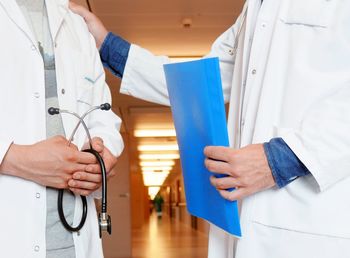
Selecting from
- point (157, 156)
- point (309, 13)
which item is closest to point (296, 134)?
point (309, 13)

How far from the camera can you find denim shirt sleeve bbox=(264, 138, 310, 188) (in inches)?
40.3

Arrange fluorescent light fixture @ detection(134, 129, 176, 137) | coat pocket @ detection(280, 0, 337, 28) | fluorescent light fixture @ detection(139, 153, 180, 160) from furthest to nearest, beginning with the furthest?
fluorescent light fixture @ detection(139, 153, 180, 160)
fluorescent light fixture @ detection(134, 129, 176, 137)
coat pocket @ detection(280, 0, 337, 28)

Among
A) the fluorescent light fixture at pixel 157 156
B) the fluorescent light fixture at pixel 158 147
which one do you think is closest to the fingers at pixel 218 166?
the fluorescent light fixture at pixel 158 147

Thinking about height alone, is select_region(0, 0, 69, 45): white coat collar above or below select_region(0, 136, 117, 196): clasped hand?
above

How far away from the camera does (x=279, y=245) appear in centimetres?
109

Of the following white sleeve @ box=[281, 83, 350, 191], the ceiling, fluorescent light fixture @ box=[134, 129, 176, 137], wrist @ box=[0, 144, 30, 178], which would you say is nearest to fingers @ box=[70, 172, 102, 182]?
wrist @ box=[0, 144, 30, 178]

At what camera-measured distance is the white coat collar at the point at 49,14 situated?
1.21 metres

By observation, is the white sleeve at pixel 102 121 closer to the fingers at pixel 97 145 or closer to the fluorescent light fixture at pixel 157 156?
the fingers at pixel 97 145

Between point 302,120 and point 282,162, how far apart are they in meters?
0.12

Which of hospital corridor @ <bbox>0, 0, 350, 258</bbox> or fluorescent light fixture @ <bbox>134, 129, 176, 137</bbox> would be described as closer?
hospital corridor @ <bbox>0, 0, 350, 258</bbox>

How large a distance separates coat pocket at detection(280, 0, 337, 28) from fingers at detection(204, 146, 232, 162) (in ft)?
1.21

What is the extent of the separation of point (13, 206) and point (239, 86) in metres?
0.68

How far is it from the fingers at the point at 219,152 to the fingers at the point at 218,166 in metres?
0.01

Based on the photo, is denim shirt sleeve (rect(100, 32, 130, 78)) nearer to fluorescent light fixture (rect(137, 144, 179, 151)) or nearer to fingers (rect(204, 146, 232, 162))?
fingers (rect(204, 146, 232, 162))
